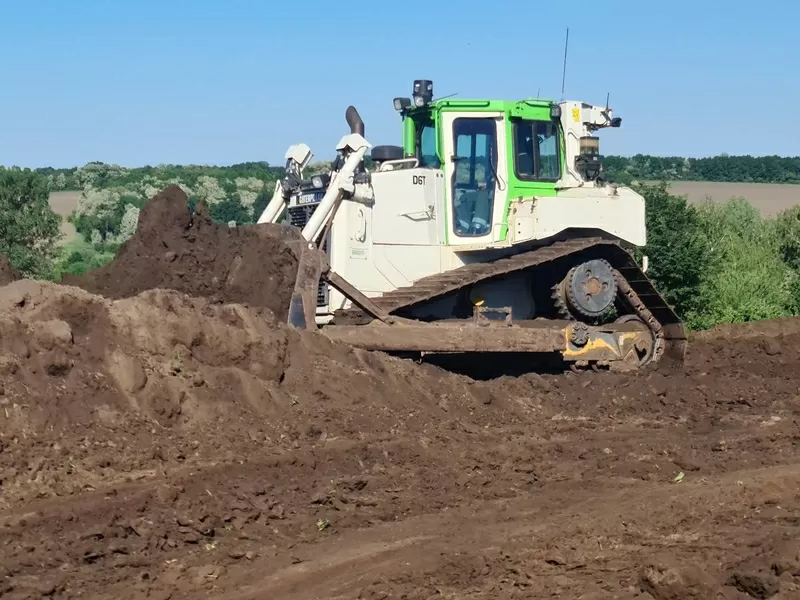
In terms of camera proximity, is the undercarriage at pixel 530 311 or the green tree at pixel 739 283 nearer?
the undercarriage at pixel 530 311

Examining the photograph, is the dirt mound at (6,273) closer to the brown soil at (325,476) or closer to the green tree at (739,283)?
the brown soil at (325,476)

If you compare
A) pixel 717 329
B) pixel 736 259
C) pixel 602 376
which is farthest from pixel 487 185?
pixel 736 259

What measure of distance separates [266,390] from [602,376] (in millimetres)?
5187

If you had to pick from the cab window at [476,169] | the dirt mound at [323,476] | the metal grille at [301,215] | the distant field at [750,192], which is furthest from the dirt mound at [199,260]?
the distant field at [750,192]

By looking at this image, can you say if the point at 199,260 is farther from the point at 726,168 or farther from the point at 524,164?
the point at 726,168

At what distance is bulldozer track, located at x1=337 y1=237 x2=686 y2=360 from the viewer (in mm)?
12727

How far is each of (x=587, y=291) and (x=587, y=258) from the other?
0.46 meters

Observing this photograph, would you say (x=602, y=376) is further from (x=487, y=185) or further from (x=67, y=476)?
(x=67, y=476)

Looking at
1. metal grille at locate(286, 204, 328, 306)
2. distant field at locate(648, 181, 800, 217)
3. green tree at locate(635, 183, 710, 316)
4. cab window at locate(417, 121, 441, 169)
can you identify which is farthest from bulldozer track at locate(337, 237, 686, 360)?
distant field at locate(648, 181, 800, 217)

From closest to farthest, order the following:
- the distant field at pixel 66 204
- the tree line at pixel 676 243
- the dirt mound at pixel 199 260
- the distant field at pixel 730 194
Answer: the dirt mound at pixel 199 260 → the tree line at pixel 676 243 → the distant field at pixel 66 204 → the distant field at pixel 730 194

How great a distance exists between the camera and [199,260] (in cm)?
1251

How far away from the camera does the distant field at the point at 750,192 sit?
44.8 meters

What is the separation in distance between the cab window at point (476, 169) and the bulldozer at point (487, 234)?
12mm

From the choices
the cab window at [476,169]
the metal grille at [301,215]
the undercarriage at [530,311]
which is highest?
the cab window at [476,169]
